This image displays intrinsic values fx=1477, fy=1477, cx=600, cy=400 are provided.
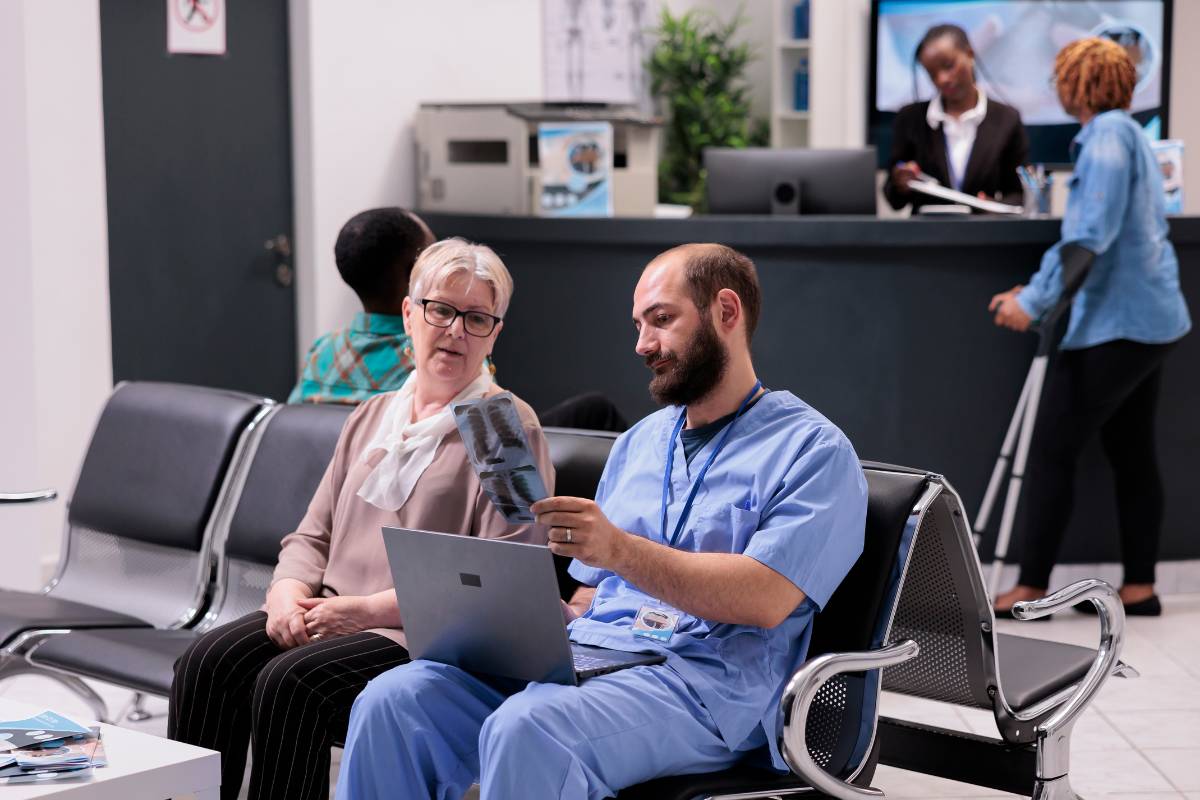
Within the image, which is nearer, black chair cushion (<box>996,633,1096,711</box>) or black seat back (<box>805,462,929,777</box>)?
black seat back (<box>805,462,929,777</box>)

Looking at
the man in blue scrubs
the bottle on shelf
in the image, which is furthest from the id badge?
the bottle on shelf

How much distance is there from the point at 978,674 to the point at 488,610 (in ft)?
2.54

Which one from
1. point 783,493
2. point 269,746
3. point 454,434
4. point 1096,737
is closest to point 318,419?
point 454,434

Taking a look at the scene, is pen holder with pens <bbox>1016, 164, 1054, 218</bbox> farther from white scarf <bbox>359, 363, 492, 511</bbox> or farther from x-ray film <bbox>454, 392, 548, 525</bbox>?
x-ray film <bbox>454, 392, 548, 525</bbox>

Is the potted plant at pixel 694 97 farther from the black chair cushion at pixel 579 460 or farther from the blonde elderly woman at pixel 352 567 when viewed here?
the blonde elderly woman at pixel 352 567

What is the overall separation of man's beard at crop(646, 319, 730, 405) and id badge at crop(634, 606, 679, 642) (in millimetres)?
303

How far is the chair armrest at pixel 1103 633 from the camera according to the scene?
7.35 feet

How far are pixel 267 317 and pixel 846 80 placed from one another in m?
3.37

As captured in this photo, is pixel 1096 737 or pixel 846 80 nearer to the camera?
pixel 1096 737

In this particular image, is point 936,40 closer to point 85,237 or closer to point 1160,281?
point 1160,281

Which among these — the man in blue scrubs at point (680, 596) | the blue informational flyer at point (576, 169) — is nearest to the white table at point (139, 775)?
the man in blue scrubs at point (680, 596)

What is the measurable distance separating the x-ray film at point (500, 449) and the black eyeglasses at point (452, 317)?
54 centimetres

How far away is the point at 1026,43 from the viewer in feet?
23.9

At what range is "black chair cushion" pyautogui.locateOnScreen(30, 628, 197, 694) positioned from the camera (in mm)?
2660
